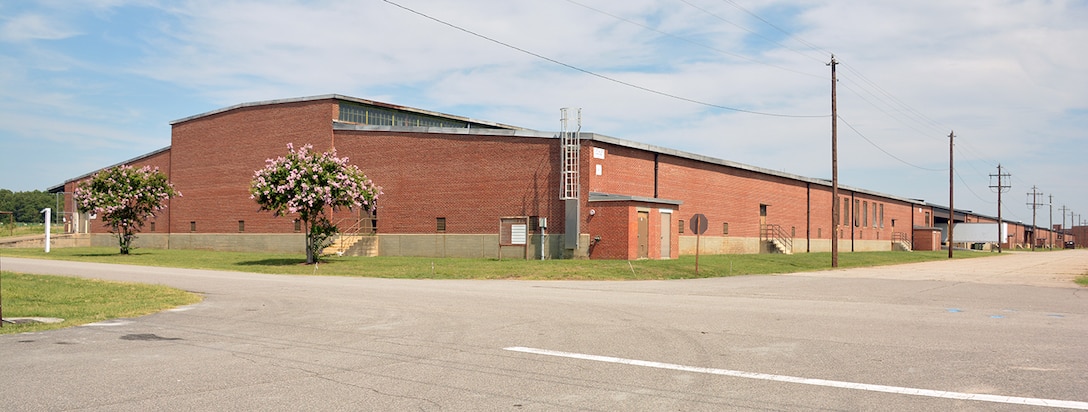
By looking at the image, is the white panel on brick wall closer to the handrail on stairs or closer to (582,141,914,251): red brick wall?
(582,141,914,251): red brick wall

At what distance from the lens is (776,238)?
58625mm

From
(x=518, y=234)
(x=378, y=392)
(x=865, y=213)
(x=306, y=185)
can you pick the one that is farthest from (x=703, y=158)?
(x=378, y=392)

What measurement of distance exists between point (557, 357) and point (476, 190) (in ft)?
110

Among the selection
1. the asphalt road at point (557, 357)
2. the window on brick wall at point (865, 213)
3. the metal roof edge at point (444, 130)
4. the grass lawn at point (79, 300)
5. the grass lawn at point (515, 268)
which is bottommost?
the grass lawn at point (515, 268)

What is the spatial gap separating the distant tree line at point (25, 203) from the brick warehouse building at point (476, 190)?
5007 inches

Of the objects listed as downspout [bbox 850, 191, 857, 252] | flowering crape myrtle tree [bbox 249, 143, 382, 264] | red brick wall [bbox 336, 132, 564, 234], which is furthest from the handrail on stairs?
downspout [bbox 850, 191, 857, 252]

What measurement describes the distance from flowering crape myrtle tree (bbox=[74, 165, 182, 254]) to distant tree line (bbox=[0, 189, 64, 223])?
445 ft

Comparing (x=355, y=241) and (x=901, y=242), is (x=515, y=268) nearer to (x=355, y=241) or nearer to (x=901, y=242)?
(x=355, y=241)

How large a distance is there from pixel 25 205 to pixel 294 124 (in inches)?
6074

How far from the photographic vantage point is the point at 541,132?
4091 centimetres

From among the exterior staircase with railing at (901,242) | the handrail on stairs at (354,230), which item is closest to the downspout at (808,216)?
the exterior staircase with railing at (901,242)

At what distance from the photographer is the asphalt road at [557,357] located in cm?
738

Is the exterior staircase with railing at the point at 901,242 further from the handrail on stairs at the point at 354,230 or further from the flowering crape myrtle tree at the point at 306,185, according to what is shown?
the flowering crape myrtle tree at the point at 306,185

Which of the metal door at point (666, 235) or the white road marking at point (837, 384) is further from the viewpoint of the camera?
the metal door at point (666, 235)
